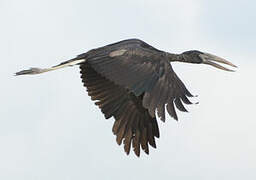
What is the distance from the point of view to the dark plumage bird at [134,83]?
1847 centimetres

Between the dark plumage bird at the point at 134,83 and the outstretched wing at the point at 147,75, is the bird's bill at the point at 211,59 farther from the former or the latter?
the outstretched wing at the point at 147,75

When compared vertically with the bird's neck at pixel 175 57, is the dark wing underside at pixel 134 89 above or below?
below

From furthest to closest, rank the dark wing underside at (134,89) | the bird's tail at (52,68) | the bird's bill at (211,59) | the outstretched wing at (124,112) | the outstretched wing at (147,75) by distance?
the bird's bill at (211,59)
the outstretched wing at (124,112)
the bird's tail at (52,68)
the dark wing underside at (134,89)
the outstretched wing at (147,75)

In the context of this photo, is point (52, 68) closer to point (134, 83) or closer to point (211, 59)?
point (134, 83)

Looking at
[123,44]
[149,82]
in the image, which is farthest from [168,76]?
[123,44]

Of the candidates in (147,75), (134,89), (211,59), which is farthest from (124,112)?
(134,89)

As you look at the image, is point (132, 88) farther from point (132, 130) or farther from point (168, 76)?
point (132, 130)

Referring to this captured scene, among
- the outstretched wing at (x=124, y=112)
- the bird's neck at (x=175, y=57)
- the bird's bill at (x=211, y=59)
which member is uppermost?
the bird's neck at (x=175, y=57)

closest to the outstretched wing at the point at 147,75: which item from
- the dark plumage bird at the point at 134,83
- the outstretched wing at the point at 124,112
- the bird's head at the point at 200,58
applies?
the dark plumage bird at the point at 134,83

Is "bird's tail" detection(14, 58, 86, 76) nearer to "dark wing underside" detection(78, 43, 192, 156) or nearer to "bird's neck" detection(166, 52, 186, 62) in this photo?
"dark wing underside" detection(78, 43, 192, 156)

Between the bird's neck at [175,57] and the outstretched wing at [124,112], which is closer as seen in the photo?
the bird's neck at [175,57]

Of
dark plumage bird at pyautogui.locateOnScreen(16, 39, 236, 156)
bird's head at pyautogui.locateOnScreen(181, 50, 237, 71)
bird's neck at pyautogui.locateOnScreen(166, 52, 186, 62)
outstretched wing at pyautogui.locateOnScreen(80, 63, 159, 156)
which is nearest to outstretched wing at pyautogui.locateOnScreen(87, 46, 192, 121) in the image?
dark plumage bird at pyautogui.locateOnScreen(16, 39, 236, 156)

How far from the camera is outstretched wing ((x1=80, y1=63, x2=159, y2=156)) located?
20719mm

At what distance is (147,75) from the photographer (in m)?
18.8
